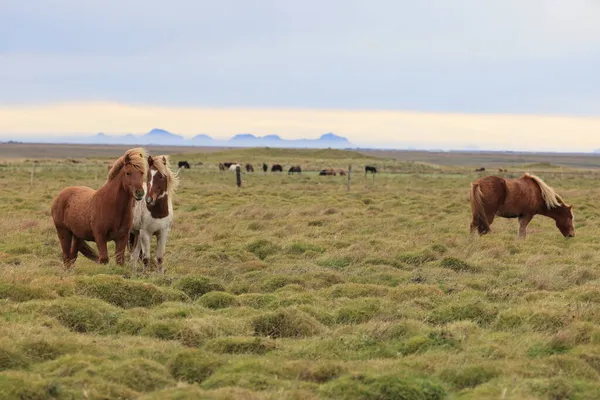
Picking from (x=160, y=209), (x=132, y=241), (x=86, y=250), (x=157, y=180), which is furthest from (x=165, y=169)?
(x=86, y=250)

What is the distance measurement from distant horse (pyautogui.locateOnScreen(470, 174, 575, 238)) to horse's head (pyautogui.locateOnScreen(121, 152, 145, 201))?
8.83m

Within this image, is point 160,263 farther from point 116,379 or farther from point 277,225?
point 277,225

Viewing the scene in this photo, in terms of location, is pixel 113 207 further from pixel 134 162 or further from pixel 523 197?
pixel 523 197

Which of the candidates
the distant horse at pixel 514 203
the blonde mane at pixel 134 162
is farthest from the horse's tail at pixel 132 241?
the distant horse at pixel 514 203

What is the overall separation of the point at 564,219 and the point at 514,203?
163cm

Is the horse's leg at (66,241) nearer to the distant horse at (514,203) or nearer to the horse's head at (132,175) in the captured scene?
the horse's head at (132,175)

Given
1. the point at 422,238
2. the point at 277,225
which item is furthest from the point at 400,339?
the point at 277,225

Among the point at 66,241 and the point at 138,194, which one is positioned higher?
the point at 138,194

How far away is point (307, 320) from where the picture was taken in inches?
316

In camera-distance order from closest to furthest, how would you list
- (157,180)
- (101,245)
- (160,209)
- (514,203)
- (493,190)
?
(101,245) < (157,180) < (160,209) < (493,190) < (514,203)

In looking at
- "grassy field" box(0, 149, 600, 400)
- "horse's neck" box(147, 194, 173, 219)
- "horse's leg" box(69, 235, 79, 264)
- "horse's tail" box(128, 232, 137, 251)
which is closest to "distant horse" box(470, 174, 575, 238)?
"grassy field" box(0, 149, 600, 400)

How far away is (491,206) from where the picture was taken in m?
16.6

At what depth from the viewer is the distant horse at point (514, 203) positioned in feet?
53.8

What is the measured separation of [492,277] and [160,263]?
562 centimetres
